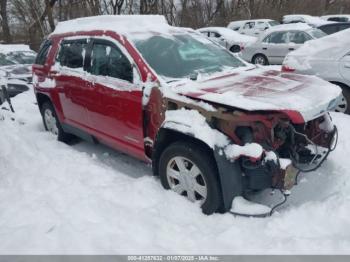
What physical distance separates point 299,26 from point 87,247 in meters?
12.3

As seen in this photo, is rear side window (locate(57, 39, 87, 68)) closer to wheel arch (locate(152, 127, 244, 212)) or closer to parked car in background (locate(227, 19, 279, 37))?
wheel arch (locate(152, 127, 244, 212))

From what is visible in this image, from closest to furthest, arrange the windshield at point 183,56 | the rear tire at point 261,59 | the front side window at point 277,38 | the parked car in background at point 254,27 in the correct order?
1. the windshield at point 183,56
2. the front side window at point 277,38
3. the rear tire at point 261,59
4. the parked car in background at point 254,27

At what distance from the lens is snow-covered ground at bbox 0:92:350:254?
310 cm

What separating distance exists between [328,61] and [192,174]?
3863 mm

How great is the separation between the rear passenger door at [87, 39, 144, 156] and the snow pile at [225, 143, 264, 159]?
1219 millimetres

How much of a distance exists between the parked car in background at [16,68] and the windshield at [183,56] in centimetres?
649

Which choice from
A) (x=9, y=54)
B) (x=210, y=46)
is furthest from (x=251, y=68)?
(x=9, y=54)

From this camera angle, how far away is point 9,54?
38.8 feet

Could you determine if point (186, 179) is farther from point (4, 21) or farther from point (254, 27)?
point (4, 21)

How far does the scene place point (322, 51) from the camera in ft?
21.4

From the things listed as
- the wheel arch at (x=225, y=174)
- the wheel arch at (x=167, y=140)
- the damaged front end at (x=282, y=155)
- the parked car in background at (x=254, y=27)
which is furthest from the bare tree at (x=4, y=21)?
the damaged front end at (x=282, y=155)

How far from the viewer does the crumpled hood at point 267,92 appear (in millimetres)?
3268

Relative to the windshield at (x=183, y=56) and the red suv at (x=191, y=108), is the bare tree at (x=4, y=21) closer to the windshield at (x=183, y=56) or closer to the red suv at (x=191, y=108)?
the red suv at (x=191, y=108)

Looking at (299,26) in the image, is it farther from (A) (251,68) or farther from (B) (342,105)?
(A) (251,68)
